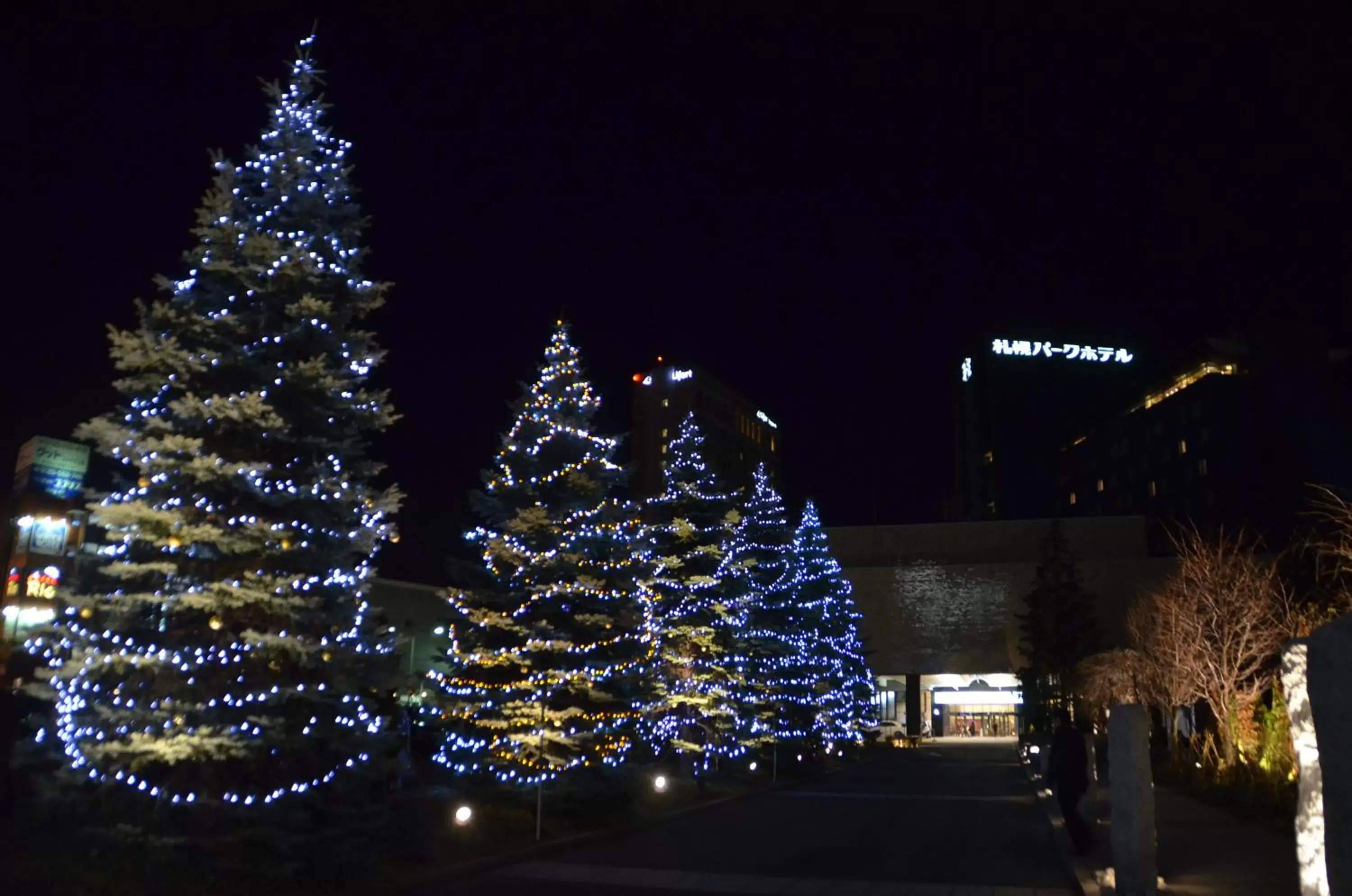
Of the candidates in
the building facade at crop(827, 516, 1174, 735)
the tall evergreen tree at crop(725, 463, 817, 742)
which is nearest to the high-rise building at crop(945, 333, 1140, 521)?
the building facade at crop(827, 516, 1174, 735)

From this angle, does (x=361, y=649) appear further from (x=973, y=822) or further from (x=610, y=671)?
(x=973, y=822)

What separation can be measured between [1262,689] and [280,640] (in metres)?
20.9

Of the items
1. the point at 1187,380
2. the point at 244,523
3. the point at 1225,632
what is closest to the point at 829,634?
the point at 1225,632

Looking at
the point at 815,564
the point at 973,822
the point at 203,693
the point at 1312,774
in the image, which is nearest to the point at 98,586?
the point at 203,693

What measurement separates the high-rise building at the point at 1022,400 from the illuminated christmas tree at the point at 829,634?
88618mm

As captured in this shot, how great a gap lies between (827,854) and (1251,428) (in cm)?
8010

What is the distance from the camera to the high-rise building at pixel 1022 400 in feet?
439

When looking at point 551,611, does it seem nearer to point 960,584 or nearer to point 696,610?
point 696,610

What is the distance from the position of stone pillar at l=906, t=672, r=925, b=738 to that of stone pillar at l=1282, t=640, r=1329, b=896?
241 feet

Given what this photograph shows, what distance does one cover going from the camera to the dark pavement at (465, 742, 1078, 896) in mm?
13805

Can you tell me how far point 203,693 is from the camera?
12172mm

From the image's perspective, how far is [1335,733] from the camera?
4613 millimetres

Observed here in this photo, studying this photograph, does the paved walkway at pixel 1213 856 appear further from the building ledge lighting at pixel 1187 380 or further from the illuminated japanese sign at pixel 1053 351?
the illuminated japanese sign at pixel 1053 351

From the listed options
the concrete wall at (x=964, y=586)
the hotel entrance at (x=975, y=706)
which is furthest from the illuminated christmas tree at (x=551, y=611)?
the hotel entrance at (x=975, y=706)
